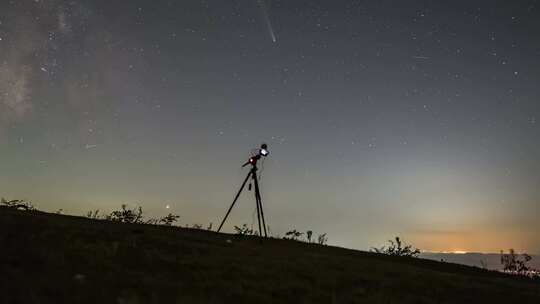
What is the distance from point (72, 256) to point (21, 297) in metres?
1.85

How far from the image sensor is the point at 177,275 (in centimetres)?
577

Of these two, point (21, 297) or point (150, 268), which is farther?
point (150, 268)

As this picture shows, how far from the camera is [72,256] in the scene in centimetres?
595

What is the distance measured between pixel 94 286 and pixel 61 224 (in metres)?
3.98

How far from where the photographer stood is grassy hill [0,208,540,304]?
184 inches

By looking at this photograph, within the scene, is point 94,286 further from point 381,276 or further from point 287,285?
point 381,276

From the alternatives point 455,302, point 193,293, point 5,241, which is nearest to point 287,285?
point 193,293

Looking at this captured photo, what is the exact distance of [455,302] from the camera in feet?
22.1

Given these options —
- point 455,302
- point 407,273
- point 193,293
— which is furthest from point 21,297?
point 407,273

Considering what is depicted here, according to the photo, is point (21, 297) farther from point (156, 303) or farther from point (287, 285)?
point (287, 285)

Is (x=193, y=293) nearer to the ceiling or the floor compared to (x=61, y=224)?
nearer to the floor

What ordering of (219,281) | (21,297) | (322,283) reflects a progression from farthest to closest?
(322,283) < (219,281) < (21,297)

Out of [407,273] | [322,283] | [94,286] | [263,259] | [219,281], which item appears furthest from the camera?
[407,273]

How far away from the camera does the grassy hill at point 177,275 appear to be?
4684mm
